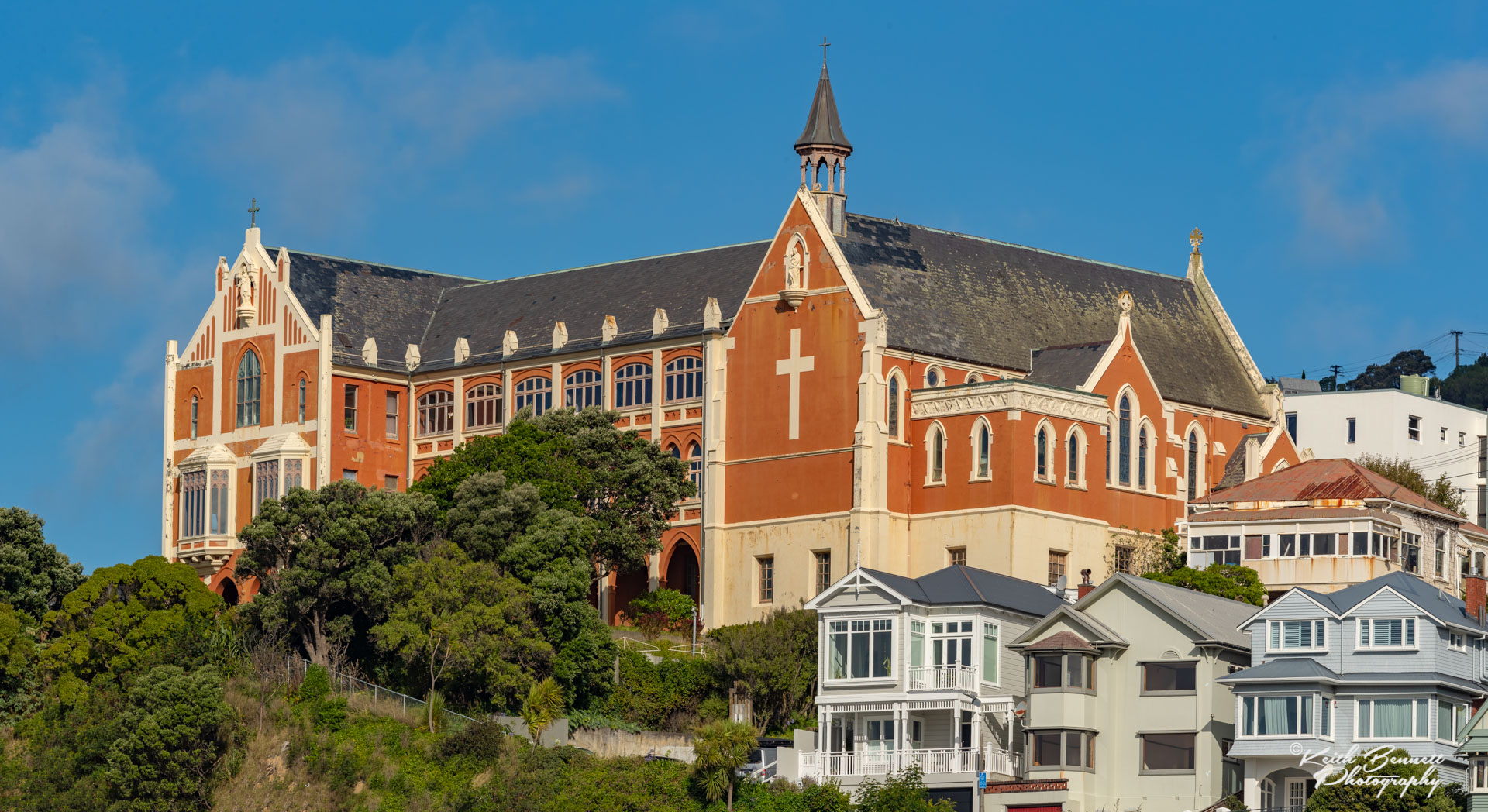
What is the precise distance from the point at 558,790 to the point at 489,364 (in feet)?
113

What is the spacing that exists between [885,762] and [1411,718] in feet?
53.0

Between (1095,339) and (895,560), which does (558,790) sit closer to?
(895,560)

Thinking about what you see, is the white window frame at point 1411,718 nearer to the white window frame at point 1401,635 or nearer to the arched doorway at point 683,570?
the white window frame at point 1401,635

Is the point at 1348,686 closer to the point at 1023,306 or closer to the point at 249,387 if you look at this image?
the point at 1023,306

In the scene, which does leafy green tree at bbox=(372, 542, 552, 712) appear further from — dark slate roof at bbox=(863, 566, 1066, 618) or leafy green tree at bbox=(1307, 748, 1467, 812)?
leafy green tree at bbox=(1307, 748, 1467, 812)

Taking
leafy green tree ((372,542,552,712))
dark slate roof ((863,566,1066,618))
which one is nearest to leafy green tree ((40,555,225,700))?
leafy green tree ((372,542,552,712))

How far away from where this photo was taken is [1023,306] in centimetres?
11588

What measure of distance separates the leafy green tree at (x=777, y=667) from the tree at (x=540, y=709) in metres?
5.96

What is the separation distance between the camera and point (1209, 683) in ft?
275

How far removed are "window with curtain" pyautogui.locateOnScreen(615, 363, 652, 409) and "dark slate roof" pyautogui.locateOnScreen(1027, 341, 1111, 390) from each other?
1543 centimetres

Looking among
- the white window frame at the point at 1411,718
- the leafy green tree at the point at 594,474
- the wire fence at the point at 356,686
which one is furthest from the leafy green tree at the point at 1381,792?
the leafy green tree at the point at 594,474

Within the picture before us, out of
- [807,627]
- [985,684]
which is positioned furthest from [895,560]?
[985,684]

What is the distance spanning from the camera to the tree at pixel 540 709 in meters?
92.9

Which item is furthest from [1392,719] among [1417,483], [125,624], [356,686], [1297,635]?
[125,624]
